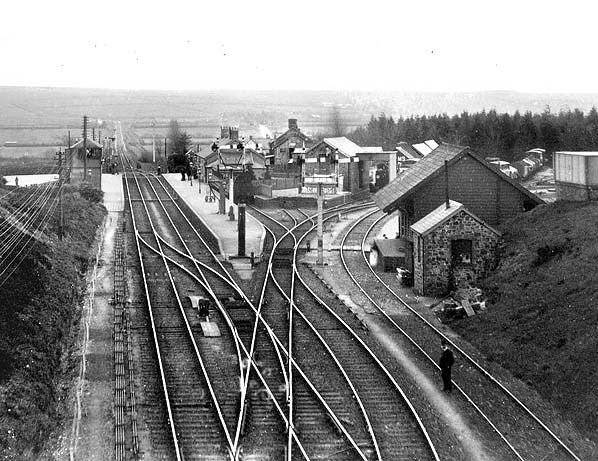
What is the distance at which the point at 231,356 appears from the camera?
59.0 feet

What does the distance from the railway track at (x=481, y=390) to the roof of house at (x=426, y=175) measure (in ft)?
13.2

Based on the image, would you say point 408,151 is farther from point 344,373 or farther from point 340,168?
point 344,373

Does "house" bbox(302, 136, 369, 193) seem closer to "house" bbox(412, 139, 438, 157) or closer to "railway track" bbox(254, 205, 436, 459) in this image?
"house" bbox(412, 139, 438, 157)

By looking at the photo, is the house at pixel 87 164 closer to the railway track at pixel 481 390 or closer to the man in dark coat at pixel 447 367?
the railway track at pixel 481 390

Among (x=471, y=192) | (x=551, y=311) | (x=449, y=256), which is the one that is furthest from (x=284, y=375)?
(x=471, y=192)

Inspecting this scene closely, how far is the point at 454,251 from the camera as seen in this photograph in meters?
24.4

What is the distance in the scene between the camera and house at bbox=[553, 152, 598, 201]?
2522cm

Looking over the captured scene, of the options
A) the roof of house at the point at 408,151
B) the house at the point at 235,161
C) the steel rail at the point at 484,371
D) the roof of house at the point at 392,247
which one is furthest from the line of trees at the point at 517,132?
the steel rail at the point at 484,371

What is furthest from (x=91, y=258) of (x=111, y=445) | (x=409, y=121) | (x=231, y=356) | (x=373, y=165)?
(x=409, y=121)

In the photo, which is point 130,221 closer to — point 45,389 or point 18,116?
point 45,389

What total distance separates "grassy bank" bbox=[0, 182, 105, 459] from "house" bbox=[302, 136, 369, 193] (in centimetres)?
2940

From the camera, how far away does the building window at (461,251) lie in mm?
24359

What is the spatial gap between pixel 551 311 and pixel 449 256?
546 cm


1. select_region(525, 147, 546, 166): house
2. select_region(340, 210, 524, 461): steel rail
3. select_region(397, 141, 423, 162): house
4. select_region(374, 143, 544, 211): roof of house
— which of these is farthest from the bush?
select_region(525, 147, 546, 166): house
